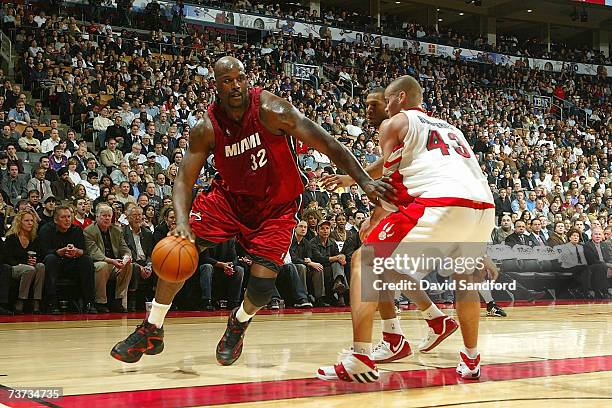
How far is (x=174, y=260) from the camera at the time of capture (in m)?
3.59

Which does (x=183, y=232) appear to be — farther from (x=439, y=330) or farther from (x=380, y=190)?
(x=439, y=330)

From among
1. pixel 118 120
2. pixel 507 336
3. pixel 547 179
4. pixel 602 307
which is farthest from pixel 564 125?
pixel 507 336

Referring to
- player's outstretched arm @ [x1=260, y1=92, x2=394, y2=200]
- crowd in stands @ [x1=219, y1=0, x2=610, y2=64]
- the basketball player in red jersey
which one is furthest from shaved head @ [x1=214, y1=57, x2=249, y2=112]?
crowd in stands @ [x1=219, y1=0, x2=610, y2=64]

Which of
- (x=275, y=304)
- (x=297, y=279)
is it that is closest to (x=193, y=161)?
(x=275, y=304)

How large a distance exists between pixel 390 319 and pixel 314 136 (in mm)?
1316

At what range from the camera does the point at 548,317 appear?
8.21 metres

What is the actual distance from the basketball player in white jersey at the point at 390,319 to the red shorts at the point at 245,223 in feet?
1.23

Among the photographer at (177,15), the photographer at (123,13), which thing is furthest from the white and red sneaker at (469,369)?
the photographer at (177,15)

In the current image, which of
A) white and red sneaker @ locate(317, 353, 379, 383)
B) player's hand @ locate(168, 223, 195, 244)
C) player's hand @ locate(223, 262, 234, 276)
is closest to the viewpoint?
white and red sneaker @ locate(317, 353, 379, 383)

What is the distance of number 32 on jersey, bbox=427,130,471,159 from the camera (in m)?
3.71

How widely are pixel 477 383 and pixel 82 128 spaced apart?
9757mm

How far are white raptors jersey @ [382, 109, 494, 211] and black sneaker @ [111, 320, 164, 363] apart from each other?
54.6 inches

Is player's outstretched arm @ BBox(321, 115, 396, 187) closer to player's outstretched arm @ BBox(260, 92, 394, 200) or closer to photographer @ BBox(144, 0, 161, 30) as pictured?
player's outstretched arm @ BBox(260, 92, 394, 200)

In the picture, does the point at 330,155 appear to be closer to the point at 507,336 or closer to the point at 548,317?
the point at 507,336
